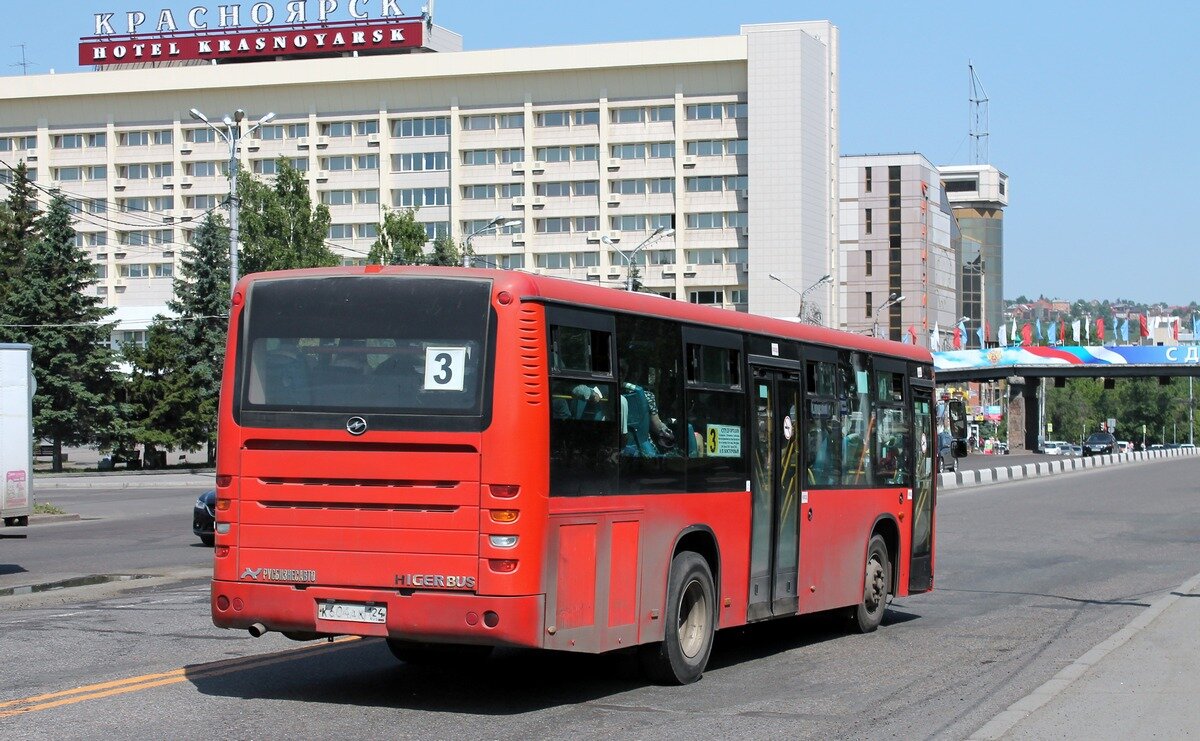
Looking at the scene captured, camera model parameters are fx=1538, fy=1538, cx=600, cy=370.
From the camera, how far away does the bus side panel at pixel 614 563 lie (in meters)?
9.15

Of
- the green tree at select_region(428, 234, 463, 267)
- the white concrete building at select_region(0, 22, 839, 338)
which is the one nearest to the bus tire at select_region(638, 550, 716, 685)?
the green tree at select_region(428, 234, 463, 267)

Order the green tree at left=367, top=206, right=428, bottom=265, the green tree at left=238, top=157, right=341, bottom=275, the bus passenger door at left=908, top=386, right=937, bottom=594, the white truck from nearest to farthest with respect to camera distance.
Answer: the bus passenger door at left=908, top=386, right=937, bottom=594, the white truck, the green tree at left=238, top=157, right=341, bottom=275, the green tree at left=367, top=206, right=428, bottom=265

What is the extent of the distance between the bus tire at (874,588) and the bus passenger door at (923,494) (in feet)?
2.43

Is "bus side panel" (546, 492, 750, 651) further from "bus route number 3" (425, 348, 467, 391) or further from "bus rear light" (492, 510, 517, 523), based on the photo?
"bus route number 3" (425, 348, 467, 391)

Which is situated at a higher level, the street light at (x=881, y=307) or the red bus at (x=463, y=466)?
the street light at (x=881, y=307)

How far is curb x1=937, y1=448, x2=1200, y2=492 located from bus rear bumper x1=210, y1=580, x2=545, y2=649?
24.4m

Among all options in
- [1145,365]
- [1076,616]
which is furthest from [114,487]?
[1145,365]

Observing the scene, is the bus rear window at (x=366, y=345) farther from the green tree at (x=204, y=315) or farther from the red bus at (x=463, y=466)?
the green tree at (x=204, y=315)

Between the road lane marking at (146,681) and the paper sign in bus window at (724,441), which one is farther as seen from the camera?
the paper sign in bus window at (724,441)

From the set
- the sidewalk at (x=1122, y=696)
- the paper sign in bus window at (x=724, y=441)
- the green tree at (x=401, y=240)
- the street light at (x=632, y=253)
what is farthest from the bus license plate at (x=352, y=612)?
the green tree at (x=401, y=240)

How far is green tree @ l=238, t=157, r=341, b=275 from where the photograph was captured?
62.1 meters

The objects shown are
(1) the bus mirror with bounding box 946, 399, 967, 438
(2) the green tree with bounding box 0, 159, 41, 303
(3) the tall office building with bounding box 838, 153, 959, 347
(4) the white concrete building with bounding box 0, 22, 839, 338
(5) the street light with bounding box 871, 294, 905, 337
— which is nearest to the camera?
(1) the bus mirror with bounding box 946, 399, 967, 438

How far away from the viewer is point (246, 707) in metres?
9.19

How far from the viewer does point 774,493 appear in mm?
12109
